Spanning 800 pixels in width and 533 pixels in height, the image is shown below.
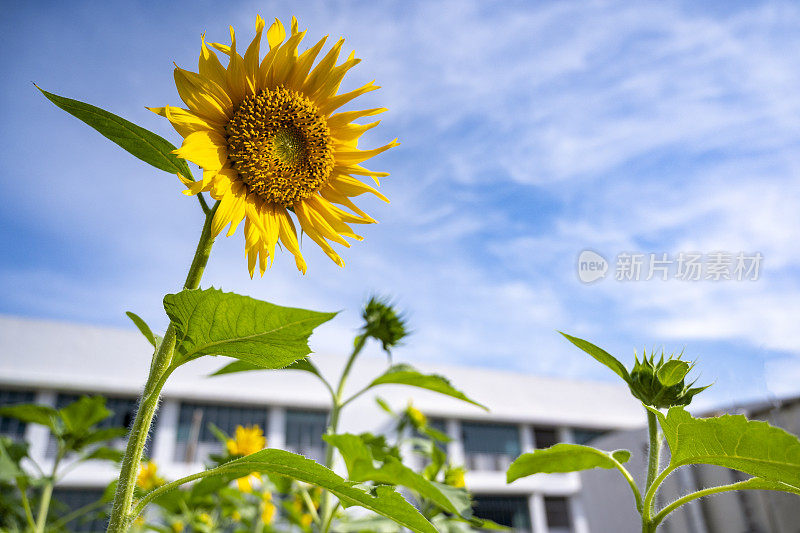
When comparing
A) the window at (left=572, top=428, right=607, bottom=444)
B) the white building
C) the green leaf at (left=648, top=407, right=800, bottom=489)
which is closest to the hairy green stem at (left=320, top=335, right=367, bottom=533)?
the green leaf at (left=648, top=407, right=800, bottom=489)

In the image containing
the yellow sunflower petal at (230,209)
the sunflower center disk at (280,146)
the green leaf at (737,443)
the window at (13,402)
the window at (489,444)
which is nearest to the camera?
the green leaf at (737,443)

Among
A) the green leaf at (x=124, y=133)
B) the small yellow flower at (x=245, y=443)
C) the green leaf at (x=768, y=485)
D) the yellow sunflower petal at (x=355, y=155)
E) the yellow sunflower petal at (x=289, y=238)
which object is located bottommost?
the green leaf at (x=768, y=485)

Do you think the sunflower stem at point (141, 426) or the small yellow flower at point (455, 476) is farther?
the small yellow flower at point (455, 476)

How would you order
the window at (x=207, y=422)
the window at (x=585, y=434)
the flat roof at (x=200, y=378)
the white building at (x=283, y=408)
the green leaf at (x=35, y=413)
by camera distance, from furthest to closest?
1. the window at (x=585, y=434)
2. the window at (x=207, y=422)
3. the flat roof at (x=200, y=378)
4. the white building at (x=283, y=408)
5. the green leaf at (x=35, y=413)

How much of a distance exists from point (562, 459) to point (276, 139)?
0.52 meters

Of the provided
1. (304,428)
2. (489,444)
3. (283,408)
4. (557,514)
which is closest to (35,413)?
(283,408)

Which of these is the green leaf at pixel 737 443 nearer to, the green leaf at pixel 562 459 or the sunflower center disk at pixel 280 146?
the green leaf at pixel 562 459

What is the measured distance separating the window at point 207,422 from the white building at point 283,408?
3 centimetres

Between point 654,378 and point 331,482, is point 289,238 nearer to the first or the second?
point 331,482

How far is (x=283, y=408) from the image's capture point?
1458cm

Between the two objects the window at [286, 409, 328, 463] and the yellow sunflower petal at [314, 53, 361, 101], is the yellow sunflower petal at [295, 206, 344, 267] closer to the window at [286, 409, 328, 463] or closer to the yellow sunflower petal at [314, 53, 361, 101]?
the yellow sunflower petal at [314, 53, 361, 101]

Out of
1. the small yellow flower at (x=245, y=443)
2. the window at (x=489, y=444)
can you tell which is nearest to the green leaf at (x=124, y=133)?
the small yellow flower at (x=245, y=443)

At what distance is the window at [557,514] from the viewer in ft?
59.7

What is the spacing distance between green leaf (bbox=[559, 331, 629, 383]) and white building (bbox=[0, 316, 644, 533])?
10188 mm
